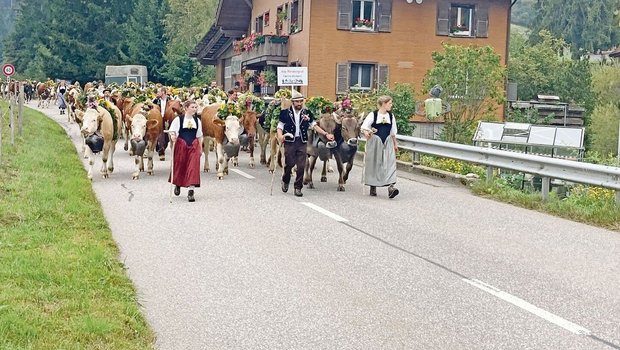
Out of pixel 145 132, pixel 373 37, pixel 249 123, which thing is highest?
pixel 373 37

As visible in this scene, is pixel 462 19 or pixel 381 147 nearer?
pixel 381 147

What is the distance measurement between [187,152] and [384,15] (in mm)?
24888

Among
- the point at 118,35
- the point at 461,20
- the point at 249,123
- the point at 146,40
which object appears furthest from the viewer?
the point at 118,35

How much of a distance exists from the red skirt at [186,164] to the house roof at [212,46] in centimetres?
3894

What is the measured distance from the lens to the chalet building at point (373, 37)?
125 ft

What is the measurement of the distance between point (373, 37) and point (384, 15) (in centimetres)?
101

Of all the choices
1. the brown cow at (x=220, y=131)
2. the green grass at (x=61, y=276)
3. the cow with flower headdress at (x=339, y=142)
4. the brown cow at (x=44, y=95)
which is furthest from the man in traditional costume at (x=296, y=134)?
the brown cow at (x=44, y=95)

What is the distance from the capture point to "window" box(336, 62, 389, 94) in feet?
125

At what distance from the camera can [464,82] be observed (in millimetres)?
30672

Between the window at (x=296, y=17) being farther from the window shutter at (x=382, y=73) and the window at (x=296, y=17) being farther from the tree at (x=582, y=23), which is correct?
the tree at (x=582, y=23)

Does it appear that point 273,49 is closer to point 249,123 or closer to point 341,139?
point 249,123

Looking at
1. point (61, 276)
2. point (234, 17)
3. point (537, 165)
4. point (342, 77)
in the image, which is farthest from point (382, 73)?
point (61, 276)

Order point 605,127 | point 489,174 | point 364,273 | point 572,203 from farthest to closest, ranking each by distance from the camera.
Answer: point 605,127 → point 489,174 → point 572,203 → point 364,273

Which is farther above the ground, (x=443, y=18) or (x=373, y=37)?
(x=443, y=18)
